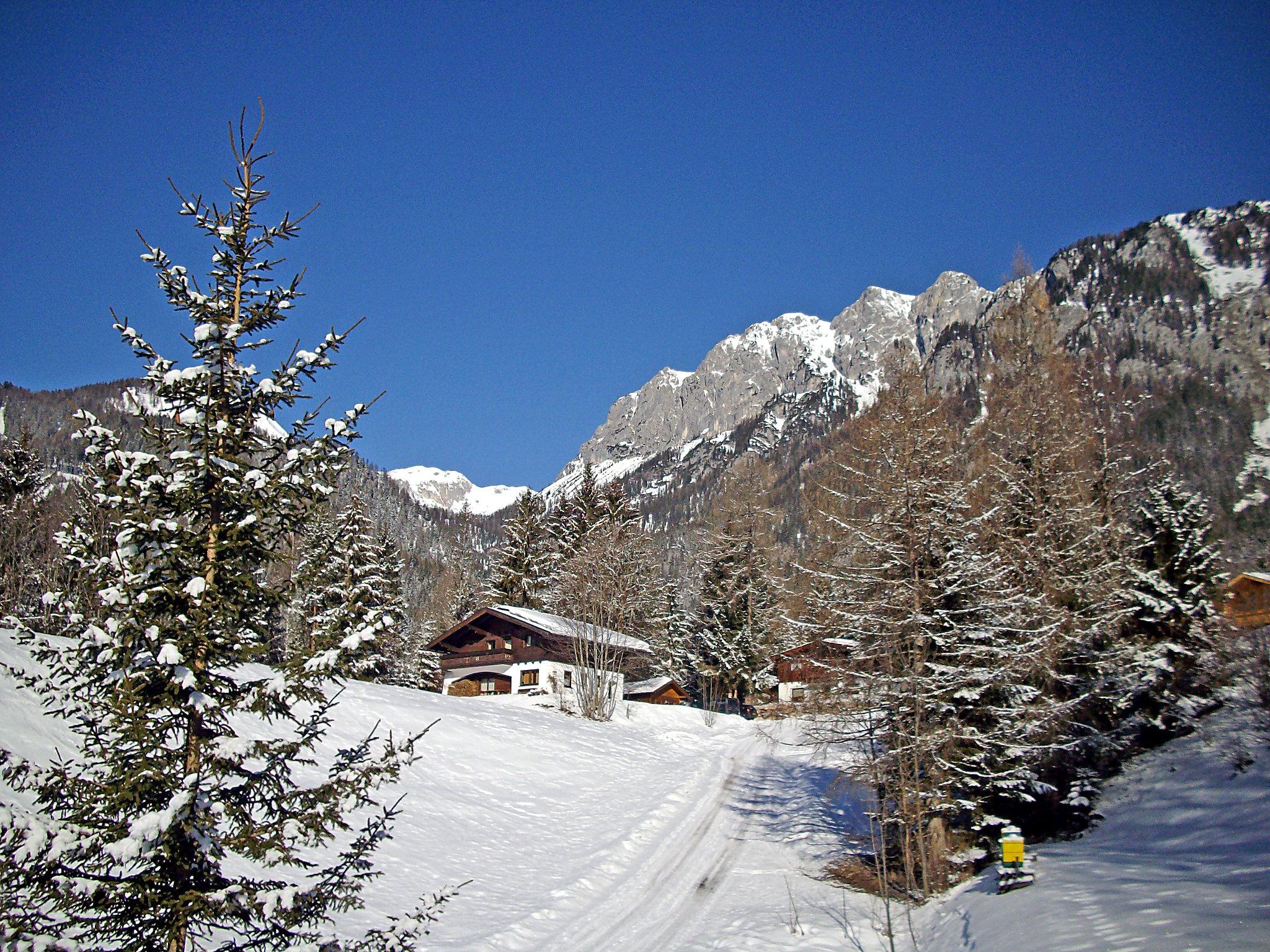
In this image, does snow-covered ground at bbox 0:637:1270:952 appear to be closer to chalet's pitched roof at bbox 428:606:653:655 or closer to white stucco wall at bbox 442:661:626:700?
chalet's pitched roof at bbox 428:606:653:655

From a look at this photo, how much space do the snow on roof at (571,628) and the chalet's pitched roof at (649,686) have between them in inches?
127

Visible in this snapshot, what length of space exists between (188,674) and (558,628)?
39.8m

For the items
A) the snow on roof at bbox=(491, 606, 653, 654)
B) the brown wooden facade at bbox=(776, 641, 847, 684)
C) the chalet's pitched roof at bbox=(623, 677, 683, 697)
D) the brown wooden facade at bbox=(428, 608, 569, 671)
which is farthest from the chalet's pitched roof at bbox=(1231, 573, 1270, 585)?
the brown wooden facade at bbox=(428, 608, 569, 671)

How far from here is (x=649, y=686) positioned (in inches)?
1969

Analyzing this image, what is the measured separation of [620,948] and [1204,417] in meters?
143

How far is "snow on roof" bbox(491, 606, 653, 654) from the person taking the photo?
122ft

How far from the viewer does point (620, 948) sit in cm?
1298

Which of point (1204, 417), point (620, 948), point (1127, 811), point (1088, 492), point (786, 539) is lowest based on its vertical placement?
point (620, 948)

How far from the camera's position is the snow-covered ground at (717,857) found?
10.8 meters

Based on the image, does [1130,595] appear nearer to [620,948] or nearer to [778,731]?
[620,948]

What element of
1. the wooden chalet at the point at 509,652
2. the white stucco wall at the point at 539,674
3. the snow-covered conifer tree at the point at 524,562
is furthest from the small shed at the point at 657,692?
the snow-covered conifer tree at the point at 524,562

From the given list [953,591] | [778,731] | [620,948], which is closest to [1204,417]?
[778,731]

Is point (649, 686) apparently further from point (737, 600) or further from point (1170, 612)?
point (1170, 612)

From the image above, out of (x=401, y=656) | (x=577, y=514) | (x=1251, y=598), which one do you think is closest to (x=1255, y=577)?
(x=1251, y=598)
